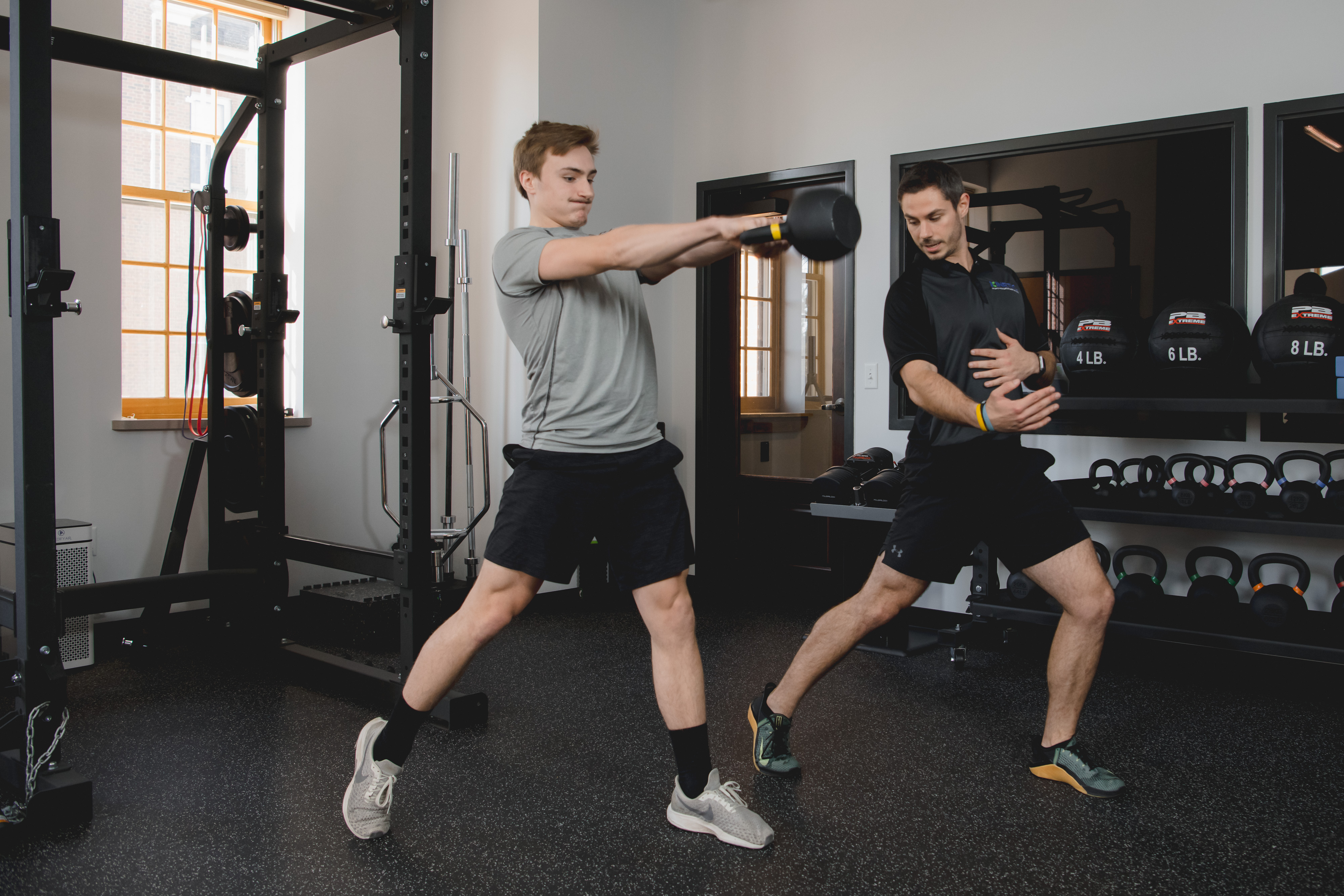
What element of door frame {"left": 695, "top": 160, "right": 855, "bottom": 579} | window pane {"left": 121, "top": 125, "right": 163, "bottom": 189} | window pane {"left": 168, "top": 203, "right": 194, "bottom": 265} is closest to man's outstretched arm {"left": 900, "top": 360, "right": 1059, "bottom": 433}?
door frame {"left": 695, "top": 160, "right": 855, "bottom": 579}

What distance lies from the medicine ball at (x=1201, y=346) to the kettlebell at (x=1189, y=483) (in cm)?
23

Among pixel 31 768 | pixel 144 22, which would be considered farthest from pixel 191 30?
pixel 31 768

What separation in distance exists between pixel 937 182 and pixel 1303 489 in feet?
5.44

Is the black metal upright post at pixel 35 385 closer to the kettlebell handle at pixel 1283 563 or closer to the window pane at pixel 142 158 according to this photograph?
the window pane at pixel 142 158

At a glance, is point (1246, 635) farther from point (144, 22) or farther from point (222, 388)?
point (144, 22)

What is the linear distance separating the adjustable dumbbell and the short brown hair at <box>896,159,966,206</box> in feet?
2.54

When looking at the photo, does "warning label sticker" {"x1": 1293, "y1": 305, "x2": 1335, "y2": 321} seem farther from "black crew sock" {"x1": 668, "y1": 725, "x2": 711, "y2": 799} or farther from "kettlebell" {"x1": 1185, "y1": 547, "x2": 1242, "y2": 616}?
"black crew sock" {"x1": 668, "y1": 725, "x2": 711, "y2": 799}

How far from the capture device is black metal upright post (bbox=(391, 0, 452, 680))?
8.80 ft

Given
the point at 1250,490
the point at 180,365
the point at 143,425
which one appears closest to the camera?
the point at 1250,490

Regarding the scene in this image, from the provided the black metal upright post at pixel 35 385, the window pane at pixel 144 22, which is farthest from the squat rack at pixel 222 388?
the window pane at pixel 144 22

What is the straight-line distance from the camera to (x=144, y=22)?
4.02 metres

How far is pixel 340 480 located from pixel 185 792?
236 centimetres

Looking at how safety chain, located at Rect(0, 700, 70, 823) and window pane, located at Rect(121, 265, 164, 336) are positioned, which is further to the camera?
window pane, located at Rect(121, 265, 164, 336)

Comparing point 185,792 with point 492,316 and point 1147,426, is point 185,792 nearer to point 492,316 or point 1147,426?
point 492,316
